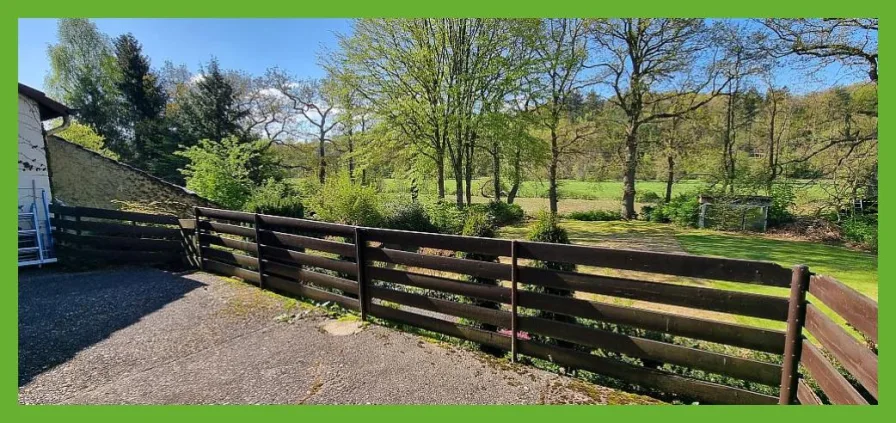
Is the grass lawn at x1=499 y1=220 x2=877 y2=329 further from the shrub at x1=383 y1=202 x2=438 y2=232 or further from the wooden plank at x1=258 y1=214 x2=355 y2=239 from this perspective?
the wooden plank at x1=258 y1=214 x2=355 y2=239

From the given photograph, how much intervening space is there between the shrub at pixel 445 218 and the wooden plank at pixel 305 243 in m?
6.15

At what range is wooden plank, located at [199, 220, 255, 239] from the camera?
4.84 meters

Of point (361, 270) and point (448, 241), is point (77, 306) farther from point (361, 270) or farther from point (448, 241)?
point (448, 241)

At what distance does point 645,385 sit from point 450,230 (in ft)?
27.3

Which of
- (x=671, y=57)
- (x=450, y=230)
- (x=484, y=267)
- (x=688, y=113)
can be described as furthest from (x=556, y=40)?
(x=484, y=267)

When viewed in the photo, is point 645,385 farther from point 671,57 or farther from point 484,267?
point 671,57

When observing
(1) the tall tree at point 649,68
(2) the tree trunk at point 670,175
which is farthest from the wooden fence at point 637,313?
(2) the tree trunk at point 670,175

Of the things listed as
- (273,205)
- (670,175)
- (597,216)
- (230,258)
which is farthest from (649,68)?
(230,258)

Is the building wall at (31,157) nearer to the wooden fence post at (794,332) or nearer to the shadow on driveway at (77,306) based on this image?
the shadow on driveway at (77,306)

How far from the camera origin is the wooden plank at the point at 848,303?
1.60 metres

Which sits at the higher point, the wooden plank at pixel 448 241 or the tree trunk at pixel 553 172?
the tree trunk at pixel 553 172

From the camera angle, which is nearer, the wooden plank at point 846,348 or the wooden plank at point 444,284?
the wooden plank at point 846,348

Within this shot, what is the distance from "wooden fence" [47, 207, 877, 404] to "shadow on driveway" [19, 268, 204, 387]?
1.81 metres

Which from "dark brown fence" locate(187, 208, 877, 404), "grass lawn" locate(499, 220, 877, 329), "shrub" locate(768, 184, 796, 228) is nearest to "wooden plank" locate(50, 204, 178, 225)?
"dark brown fence" locate(187, 208, 877, 404)
